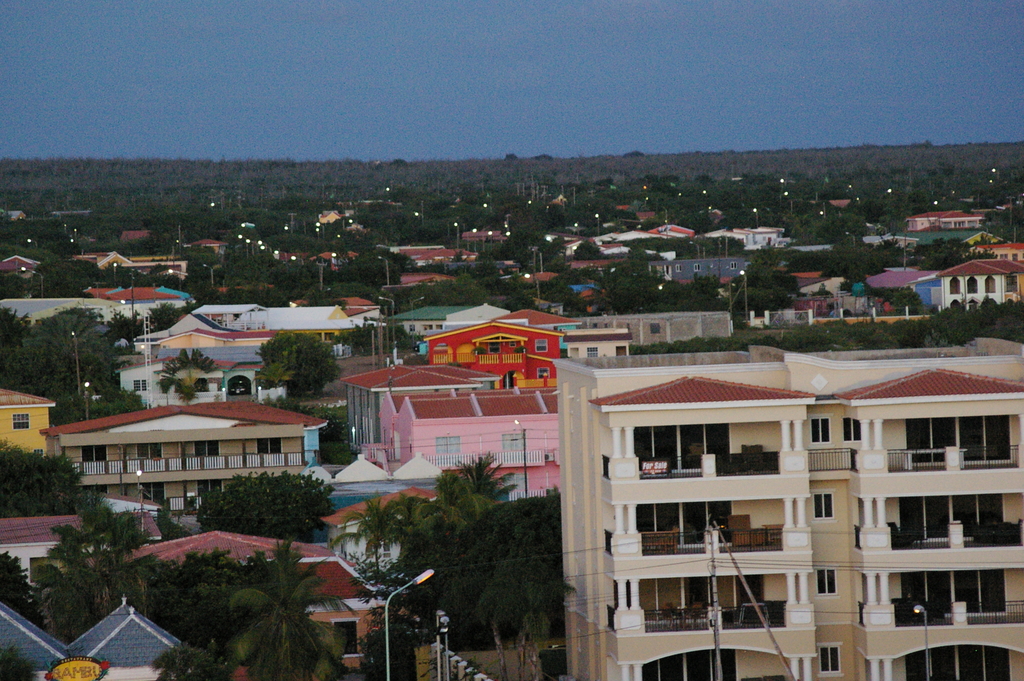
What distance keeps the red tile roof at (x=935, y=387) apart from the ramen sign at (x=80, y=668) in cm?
1500

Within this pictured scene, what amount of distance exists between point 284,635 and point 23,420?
102 feet

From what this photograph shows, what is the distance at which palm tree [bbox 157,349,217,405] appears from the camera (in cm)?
7175

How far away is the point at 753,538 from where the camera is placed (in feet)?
98.6

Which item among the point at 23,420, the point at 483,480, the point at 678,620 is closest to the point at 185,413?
the point at 23,420

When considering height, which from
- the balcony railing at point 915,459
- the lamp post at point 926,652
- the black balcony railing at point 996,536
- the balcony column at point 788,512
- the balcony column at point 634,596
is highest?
the balcony railing at point 915,459

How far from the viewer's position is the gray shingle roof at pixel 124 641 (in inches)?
1080

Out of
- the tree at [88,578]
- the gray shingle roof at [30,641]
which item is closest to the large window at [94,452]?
the tree at [88,578]

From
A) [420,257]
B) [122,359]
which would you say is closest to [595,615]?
[122,359]

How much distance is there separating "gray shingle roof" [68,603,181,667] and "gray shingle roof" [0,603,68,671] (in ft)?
1.10

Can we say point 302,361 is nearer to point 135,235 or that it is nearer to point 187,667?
point 187,667

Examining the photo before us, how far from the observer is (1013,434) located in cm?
2991

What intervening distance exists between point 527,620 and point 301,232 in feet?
481

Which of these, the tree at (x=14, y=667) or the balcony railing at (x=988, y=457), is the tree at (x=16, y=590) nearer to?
the tree at (x=14, y=667)

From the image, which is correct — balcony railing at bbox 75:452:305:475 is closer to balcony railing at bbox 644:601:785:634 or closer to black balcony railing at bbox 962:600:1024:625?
balcony railing at bbox 644:601:785:634
